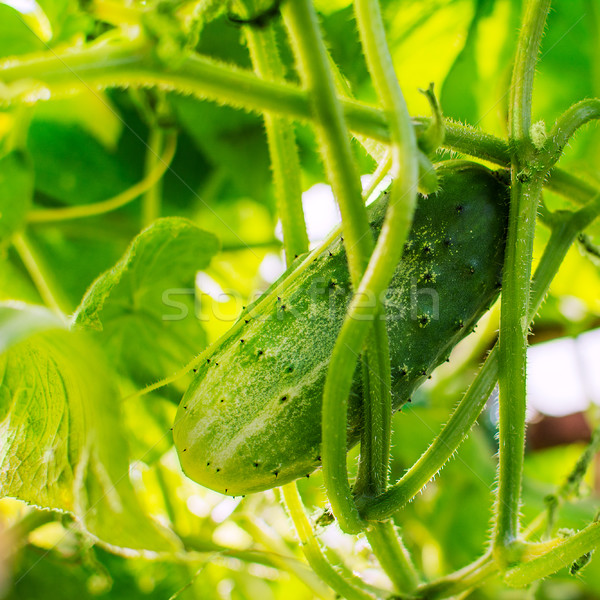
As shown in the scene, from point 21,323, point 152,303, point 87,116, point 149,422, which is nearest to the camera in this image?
point 21,323

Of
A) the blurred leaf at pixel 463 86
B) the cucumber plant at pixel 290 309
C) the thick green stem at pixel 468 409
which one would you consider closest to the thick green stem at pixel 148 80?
the cucumber plant at pixel 290 309

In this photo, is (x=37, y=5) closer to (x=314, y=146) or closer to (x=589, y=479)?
(x=314, y=146)

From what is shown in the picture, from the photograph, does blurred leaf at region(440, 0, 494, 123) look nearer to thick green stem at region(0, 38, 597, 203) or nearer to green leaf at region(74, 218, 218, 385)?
green leaf at region(74, 218, 218, 385)

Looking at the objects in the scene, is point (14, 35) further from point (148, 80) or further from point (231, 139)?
point (148, 80)

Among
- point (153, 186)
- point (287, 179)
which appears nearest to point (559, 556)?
point (287, 179)

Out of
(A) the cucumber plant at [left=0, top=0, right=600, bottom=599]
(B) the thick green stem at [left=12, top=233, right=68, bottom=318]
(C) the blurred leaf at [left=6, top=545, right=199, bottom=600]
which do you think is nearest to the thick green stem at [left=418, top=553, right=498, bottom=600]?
(A) the cucumber plant at [left=0, top=0, right=600, bottom=599]

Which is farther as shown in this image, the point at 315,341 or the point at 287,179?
the point at 287,179

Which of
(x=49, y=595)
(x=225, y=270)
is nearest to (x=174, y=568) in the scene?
(x=49, y=595)
